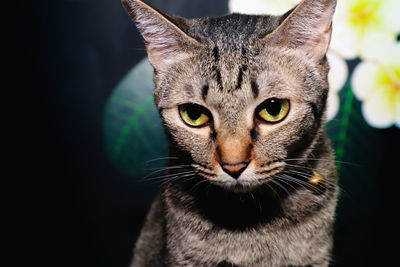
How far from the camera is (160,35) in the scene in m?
0.85

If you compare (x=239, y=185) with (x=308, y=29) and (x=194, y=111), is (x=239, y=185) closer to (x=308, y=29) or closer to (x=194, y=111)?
(x=194, y=111)

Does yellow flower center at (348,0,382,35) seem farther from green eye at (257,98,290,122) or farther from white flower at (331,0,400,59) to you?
green eye at (257,98,290,122)

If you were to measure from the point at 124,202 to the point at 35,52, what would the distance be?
1.96 feet

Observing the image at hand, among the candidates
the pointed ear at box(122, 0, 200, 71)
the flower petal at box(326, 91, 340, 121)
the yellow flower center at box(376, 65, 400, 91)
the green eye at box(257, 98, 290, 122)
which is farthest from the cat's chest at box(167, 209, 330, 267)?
the yellow flower center at box(376, 65, 400, 91)

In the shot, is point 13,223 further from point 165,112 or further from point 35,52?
point 165,112

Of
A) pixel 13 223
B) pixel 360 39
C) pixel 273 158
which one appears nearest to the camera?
pixel 273 158

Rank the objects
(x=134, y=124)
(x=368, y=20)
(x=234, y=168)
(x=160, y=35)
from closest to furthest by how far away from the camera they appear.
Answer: (x=234, y=168) → (x=160, y=35) → (x=368, y=20) → (x=134, y=124)

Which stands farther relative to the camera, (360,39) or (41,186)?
(41,186)

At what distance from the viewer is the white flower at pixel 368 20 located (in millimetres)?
1231

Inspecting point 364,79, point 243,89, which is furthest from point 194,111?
point 364,79

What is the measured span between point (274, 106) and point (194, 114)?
162 millimetres

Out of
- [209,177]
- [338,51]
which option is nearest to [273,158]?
[209,177]

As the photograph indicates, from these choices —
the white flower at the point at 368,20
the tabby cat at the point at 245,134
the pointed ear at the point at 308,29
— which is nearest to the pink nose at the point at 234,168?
the tabby cat at the point at 245,134

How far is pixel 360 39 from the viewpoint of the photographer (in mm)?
1250
